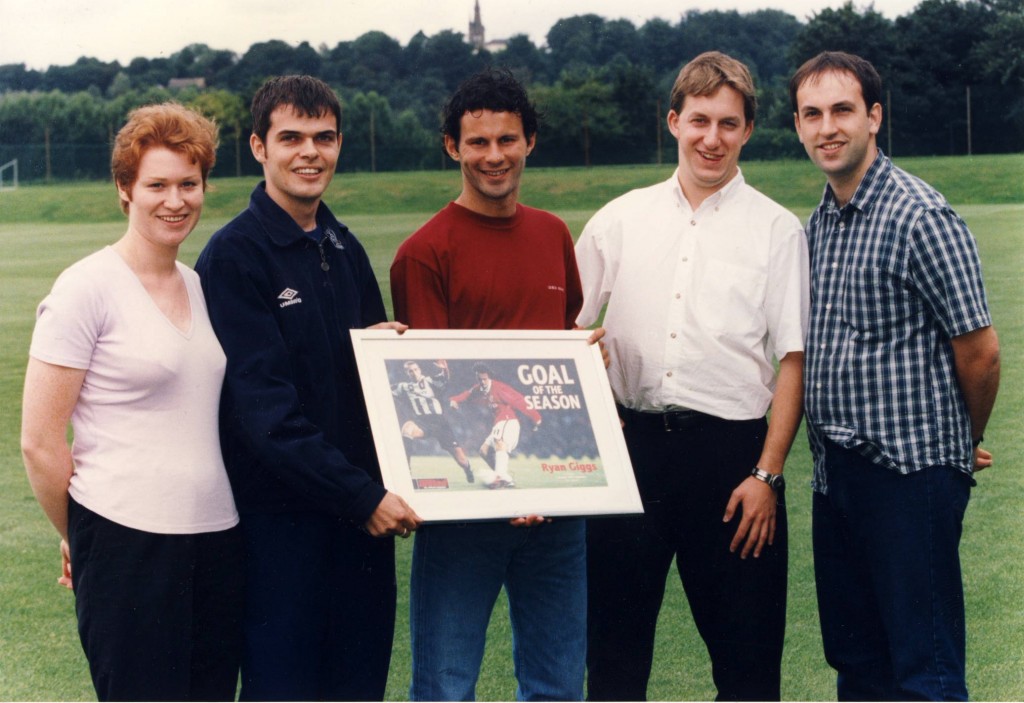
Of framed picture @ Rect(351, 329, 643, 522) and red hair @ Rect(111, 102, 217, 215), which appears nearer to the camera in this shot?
red hair @ Rect(111, 102, 217, 215)

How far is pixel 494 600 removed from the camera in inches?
118

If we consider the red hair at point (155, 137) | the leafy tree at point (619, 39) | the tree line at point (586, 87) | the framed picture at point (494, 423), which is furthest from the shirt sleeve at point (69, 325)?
the leafy tree at point (619, 39)

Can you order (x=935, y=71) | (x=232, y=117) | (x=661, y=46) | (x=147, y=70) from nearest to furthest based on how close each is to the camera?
(x=935, y=71)
(x=661, y=46)
(x=232, y=117)
(x=147, y=70)

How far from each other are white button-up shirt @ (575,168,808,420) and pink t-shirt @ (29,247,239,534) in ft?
3.99

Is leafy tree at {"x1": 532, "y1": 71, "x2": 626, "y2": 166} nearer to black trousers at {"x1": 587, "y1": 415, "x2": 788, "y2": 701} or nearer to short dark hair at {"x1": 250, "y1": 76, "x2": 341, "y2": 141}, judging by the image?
black trousers at {"x1": 587, "y1": 415, "x2": 788, "y2": 701}

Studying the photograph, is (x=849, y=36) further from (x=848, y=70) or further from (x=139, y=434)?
(x=139, y=434)

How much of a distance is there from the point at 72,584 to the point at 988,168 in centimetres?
3087

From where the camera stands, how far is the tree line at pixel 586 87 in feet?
99.1

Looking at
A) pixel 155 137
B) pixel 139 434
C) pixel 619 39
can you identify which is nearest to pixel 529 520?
pixel 139 434

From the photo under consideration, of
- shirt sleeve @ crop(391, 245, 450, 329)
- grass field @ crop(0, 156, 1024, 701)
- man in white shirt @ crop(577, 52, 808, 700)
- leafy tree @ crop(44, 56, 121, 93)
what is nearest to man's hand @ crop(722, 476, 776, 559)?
man in white shirt @ crop(577, 52, 808, 700)

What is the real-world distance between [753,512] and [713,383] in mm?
363

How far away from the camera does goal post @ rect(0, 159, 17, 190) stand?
117 ft

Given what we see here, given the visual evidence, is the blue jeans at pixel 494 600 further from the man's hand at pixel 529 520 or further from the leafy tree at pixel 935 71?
the leafy tree at pixel 935 71

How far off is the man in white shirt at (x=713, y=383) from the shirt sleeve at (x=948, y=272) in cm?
32
